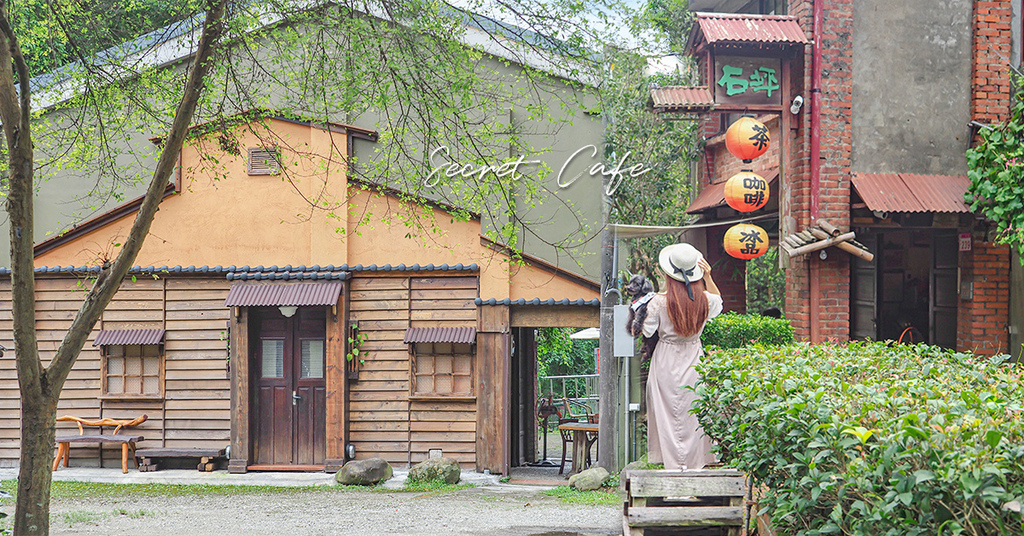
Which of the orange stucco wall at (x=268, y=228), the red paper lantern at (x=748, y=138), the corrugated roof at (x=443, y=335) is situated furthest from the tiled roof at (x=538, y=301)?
the red paper lantern at (x=748, y=138)

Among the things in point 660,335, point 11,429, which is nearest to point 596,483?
point 660,335

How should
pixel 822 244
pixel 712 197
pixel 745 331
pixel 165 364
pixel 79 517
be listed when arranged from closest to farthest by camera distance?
pixel 79 517 < pixel 822 244 < pixel 745 331 < pixel 165 364 < pixel 712 197

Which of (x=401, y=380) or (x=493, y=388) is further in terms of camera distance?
(x=401, y=380)

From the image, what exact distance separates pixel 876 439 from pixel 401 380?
396 inches

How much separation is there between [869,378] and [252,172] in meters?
10.1

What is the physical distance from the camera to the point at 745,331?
10906 millimetres

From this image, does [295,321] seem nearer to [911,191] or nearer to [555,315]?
[555,315]

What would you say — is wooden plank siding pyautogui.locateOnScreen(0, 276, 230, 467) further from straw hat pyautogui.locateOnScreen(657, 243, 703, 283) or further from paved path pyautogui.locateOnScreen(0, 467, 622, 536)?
straw hat pyautogui.locateOnScreen(657, 243, 703, 283)

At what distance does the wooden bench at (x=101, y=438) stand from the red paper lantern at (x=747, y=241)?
8681mm

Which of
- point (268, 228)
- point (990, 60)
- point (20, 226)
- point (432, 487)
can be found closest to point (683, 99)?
point (990, 60)

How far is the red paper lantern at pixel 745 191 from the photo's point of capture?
10.6m

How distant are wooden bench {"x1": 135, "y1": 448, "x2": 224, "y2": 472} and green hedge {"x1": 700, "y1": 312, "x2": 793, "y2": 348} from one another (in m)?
7.17

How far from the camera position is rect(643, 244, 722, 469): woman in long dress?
666cm

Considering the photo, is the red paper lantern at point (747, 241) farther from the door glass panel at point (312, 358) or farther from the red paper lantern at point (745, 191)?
the door glass panel at point (312, 358)
